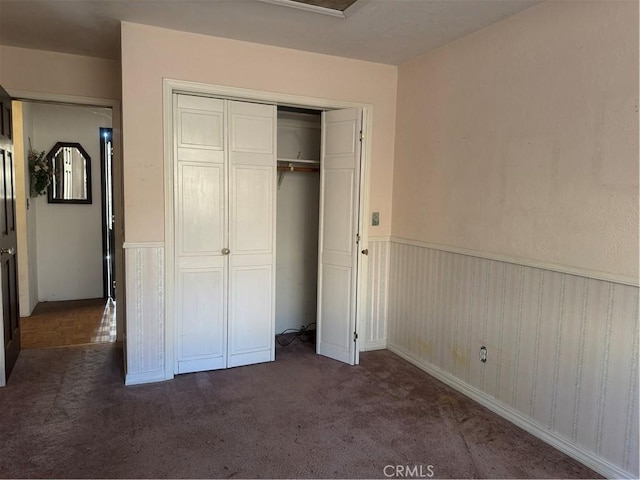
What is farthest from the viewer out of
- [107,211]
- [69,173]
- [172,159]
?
[107,211]

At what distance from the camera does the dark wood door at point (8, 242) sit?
3.20 m

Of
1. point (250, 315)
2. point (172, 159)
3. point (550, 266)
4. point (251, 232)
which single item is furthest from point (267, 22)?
point (550, 266)

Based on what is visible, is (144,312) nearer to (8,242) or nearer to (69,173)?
(8,242)

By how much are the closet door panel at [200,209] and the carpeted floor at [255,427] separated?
3.28 ft

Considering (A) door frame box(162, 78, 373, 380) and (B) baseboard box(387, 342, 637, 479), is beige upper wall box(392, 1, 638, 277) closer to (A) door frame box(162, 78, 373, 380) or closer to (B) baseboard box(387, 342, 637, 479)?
(A) door frame box(162, 78, 373, 380)

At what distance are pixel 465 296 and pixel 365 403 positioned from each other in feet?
3.34

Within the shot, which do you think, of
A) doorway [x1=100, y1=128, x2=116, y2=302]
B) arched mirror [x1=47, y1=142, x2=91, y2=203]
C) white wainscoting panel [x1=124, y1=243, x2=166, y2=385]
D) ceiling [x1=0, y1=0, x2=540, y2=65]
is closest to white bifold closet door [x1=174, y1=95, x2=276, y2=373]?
white wainscoting panel [x1=124, y1=243, x2=166, y2=385]

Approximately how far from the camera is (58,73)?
363 centimetres

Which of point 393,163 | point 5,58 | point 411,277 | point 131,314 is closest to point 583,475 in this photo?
point 411,277

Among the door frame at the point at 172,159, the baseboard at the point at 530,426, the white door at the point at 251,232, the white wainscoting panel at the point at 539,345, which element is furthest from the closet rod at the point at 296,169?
the baseboard at the point at 530,426

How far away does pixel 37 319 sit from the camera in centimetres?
474

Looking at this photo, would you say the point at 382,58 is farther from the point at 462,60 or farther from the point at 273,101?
the point at 273,101

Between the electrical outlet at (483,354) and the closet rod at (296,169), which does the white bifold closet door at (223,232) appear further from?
the electrical outlet at (483,354)

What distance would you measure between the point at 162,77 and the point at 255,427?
2.39m
